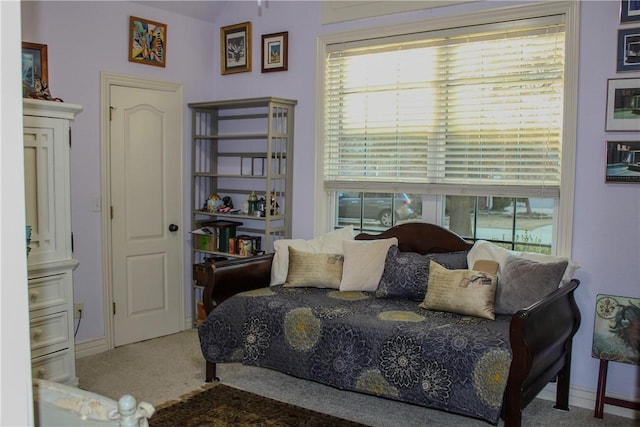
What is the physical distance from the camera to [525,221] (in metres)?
3.72

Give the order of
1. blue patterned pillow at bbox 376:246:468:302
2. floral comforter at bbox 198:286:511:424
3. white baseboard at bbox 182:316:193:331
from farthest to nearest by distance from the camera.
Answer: white baseboard at bbox 182:316:193:331
blue patterned pillow at bbox 376:246:468:302
floral comforter at bbox 198:286:511:424

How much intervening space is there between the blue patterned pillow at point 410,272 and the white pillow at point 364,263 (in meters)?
0.10

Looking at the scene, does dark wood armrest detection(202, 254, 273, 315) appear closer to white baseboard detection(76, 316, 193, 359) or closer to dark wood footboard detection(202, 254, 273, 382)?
dark wood footboard detection(202, 254, 273, 382)

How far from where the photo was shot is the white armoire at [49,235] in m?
3.09

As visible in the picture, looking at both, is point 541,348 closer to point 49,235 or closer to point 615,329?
point 615,329

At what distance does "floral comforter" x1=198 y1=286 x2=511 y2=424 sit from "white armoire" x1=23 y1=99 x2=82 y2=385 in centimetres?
82

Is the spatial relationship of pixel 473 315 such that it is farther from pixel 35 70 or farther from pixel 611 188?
pixel 35 70

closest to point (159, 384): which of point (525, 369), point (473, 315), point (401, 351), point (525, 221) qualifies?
point (401, 351)

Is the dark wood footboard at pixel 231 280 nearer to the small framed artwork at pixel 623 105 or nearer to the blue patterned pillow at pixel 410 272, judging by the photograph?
the blue patterned pillow at pixel 410 272

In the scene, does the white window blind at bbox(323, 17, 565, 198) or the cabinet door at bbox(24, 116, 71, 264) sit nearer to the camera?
the cabinet door at bbox(24, 116, 71, 264)

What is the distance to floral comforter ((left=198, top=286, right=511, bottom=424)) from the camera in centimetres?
271

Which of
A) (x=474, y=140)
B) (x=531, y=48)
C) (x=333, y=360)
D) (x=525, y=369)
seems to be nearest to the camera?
(x=525, y=369)

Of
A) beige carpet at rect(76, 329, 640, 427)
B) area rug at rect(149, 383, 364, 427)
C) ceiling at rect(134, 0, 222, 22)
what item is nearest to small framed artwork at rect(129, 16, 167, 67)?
ceiling at rect(134, 0, 222, 22)

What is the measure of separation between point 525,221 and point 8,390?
3.30m
